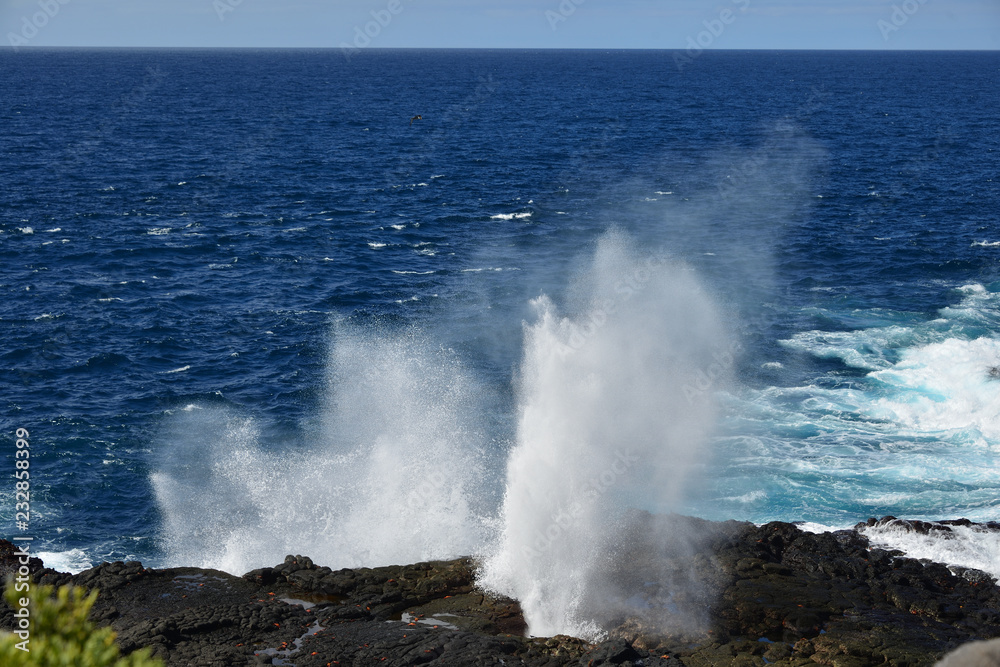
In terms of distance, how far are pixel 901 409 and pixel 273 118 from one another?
423 feet

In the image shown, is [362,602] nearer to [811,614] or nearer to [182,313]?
[811,614]

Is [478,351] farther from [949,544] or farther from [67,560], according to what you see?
[949,544]

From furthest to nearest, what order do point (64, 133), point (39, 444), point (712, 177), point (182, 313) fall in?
point (64, 133), point (712, 177), point (182, 313), point (39, 444)

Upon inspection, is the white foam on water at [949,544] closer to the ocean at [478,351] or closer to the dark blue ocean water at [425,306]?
the ocean at [478,351]

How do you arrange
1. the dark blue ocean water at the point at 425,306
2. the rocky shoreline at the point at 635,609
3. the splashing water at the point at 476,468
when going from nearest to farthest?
the rocky shoreline at the point at 635,609 < the splashing water at the point at 476,468 < the dark blue ocean water at the point at 425,306

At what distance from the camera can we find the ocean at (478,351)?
1394 inches

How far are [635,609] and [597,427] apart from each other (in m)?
14.0

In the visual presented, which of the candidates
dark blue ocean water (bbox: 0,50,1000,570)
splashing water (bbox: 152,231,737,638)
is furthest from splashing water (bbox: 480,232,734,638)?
dark blue ocean water (bbox: 0,50,1000,570)

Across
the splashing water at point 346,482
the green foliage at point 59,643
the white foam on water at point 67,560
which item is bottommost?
the white foam on water at point 67,560

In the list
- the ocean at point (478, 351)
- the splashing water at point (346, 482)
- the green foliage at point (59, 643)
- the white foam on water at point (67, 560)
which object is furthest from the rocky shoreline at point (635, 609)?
the green foliage at point (59, 643)

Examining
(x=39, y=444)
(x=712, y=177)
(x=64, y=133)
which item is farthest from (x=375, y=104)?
(x=39, y=444)

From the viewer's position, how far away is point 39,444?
132 feet

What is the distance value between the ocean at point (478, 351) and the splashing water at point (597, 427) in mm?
194

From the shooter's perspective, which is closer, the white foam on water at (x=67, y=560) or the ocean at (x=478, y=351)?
the white foam on water at (x=67, y=560)
